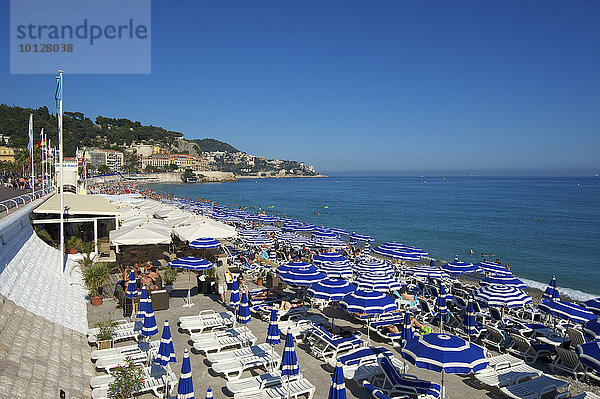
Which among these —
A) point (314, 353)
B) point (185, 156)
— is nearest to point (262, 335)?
point (314, 353)

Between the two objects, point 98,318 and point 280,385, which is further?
point 98,318

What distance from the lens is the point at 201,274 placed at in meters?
12.3

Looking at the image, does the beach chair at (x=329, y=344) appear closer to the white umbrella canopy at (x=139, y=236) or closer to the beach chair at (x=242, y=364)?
the beach chair at (x=242, y=364)

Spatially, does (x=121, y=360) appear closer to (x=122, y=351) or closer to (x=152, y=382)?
(x=122, y=351)

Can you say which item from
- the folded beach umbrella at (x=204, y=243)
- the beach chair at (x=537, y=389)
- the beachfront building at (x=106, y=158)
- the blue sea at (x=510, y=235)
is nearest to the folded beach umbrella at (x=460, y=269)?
the blue sea at (x=510, y=235)

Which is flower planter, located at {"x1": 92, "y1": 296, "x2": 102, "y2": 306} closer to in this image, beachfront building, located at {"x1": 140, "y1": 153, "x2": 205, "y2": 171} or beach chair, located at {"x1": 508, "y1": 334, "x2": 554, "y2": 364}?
beach chair, located at {"x1": 508, "y1": 334, "x2": 554, "y2": 364}

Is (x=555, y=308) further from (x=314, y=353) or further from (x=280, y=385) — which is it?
(x=280, y=385)

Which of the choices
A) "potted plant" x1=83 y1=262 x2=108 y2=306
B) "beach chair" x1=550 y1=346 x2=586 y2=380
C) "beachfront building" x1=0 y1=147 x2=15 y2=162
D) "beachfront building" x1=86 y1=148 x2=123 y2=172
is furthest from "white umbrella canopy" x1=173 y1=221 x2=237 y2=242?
"beachfront building" x1=86 y1=148 x2=123 y2=172

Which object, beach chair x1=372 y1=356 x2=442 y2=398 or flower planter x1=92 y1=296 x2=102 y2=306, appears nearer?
beach chair x1=372 y1=356 x2=442 y2=398

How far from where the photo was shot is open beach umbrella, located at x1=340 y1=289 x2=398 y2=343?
801cm

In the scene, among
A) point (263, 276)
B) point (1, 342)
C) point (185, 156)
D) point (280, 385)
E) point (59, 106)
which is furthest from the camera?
point (185, 156)

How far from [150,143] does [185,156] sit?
2005cm

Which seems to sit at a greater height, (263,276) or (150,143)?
(150,143)

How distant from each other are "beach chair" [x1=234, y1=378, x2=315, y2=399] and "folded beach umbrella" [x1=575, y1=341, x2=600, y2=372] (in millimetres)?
4650
